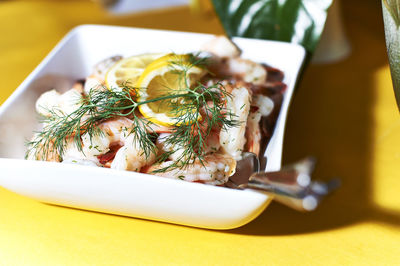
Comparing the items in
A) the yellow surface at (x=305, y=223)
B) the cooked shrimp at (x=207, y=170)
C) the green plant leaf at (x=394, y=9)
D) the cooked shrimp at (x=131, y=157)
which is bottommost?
the yellow surface at (x=305, y=223)

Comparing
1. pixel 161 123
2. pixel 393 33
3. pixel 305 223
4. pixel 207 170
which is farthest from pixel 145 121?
pixel 393 33

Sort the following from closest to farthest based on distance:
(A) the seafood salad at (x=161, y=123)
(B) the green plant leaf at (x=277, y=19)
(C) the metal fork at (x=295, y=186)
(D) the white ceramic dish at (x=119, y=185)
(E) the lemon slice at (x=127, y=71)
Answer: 1. (C) the metal fork at (x=295, y=186)
2. (D) the white ceramic dish at (x=119, y=185)
3. (A) the seafood salad at (x=161, y=123)
4. (E) the lemon slice at (x=127, y=71)
5. (B) the green plant leaf at (x=277, y=19)

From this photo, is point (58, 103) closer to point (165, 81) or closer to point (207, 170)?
point (165, 81)

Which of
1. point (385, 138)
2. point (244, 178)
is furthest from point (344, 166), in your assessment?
point (244, 178)

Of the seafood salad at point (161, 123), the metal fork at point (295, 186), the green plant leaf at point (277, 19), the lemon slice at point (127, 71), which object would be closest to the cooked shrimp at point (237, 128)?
the seafood salad at point (161, 123)

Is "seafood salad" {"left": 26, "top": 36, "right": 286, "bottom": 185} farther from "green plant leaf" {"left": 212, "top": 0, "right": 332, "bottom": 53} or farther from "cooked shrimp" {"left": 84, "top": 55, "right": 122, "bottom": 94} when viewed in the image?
"green plant leaf" {"left": 212, "top": 0, "right": 332, "bottom": 53}

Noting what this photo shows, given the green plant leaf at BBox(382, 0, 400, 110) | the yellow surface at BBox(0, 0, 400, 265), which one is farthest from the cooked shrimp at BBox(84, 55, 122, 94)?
the green plant leaf at BBox(382, 0, 400, 110)

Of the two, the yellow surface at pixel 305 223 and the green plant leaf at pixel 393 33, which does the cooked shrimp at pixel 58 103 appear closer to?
the yellow surface at pixel 305 223
